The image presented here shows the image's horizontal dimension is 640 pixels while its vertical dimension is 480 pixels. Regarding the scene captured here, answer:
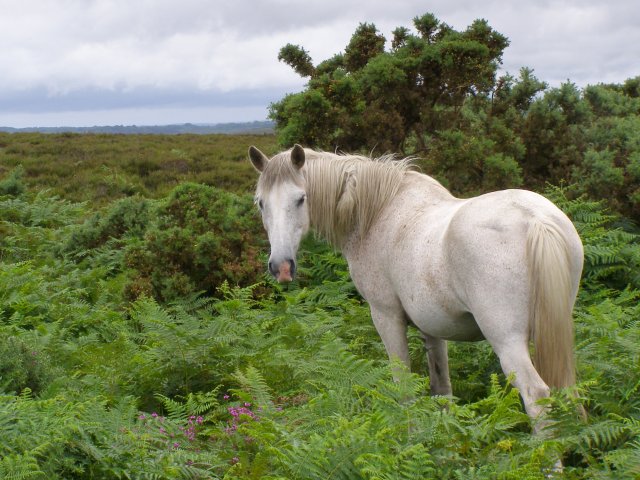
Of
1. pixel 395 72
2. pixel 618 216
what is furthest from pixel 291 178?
pixel 618 216

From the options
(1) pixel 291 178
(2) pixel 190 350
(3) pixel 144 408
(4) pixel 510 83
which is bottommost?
(3) pixel 144 408

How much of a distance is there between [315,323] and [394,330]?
1667mm

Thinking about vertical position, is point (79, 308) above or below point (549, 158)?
below

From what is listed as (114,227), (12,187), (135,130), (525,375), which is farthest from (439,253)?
(135,130)

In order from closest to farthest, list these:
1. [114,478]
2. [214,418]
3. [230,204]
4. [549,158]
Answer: [114,478], [214,418], [230,204], [549,158]

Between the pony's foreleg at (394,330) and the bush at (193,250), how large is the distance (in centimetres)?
362

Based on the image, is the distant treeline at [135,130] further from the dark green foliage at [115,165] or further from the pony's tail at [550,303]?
the pony's tail at [550,303]

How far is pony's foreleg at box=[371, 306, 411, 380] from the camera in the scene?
15.2 ft

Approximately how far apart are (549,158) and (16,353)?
8729 mm

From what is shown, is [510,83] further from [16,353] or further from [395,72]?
[16,353]

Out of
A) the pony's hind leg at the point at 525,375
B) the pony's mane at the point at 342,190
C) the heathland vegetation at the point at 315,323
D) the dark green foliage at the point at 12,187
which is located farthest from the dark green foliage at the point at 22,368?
the dark green foliage at the point at 12,187

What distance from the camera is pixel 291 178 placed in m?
4.80

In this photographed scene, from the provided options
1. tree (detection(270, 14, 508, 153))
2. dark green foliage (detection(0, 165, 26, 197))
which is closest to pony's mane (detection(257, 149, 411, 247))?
tree (detection(270, 14, 508, 153))

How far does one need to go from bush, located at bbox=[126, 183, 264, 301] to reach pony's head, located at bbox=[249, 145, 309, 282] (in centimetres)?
336
